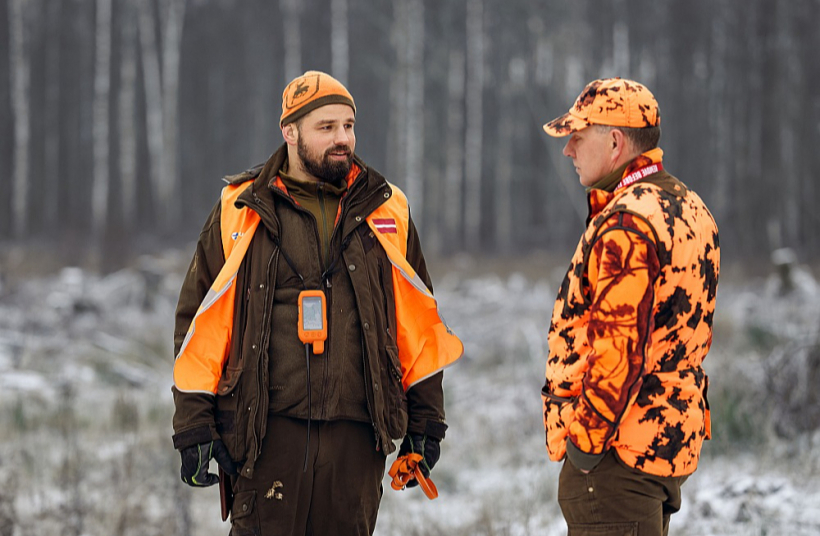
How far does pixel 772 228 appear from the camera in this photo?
2252 centimetres

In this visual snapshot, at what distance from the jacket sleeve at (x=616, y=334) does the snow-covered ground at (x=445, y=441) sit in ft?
6.31

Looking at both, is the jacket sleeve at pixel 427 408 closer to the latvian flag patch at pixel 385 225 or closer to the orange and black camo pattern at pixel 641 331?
the latvian flag patch at pixel 385 225

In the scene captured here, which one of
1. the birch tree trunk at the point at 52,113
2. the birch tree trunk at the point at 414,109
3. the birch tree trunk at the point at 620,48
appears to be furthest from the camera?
the birch tree trunk at the point at 52,113

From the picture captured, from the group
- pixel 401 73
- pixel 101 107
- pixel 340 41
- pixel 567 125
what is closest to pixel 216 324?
pixel 567 125

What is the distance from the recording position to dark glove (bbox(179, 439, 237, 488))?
2.87 m

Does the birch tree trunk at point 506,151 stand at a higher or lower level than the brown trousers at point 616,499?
higher

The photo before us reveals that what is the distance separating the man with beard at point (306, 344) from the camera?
9.72 ft

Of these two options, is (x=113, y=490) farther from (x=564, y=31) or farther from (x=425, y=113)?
(x=564, y=31)

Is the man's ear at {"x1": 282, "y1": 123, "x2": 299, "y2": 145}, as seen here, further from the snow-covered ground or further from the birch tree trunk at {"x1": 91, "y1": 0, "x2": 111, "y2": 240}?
the birch tree trunk at {"x1": 91, "y1": 0, "x2": 111, "y2": 240}

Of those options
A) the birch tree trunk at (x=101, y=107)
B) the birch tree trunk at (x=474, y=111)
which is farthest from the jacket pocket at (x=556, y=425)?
the birch tree trunk at (x=474, y=111)

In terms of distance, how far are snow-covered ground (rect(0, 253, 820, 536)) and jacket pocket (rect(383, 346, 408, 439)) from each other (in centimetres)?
141

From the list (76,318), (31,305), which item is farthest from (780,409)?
(31,305)

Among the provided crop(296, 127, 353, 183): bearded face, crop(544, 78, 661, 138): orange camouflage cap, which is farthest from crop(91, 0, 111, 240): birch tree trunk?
crop(544, 78, 661, 138): orange camouflage cap

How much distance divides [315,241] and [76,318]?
25.7 feet
